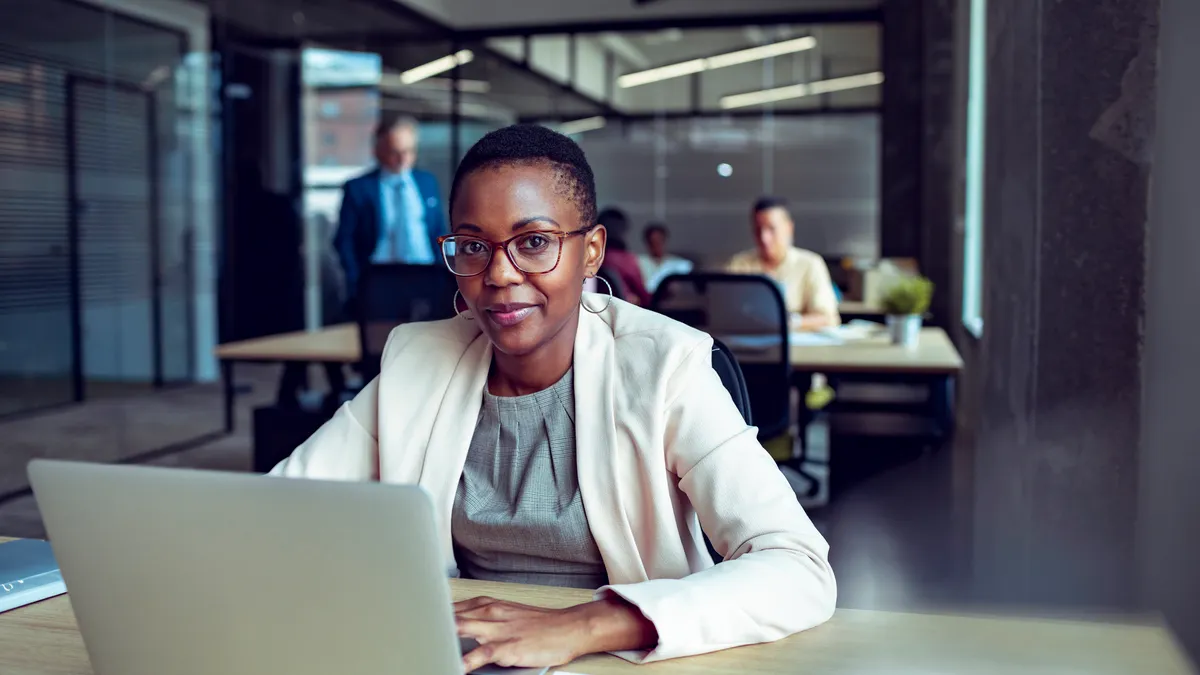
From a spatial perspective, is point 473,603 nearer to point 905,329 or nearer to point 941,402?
point 941,402

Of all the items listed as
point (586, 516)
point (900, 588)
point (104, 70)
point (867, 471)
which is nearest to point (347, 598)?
point (586, 516)

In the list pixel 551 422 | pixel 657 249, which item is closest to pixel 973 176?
pixel 657 249

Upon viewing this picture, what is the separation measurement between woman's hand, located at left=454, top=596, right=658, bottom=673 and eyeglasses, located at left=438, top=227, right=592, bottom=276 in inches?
16.9

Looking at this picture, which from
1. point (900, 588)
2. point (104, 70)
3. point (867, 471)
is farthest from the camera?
point (104, 70)

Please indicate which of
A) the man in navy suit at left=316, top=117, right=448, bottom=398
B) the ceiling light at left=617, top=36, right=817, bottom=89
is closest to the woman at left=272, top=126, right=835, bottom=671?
the man in navy suit at left=316, top=117, right=448, bottom=398

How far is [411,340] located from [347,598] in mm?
700

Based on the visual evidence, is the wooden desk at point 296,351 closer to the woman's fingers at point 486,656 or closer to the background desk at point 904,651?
the background desk at point 904,651

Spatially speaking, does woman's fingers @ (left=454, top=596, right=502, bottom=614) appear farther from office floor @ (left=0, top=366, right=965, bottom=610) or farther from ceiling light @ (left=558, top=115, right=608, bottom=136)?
ceiling light @ (left=558, top=115, right=608, bottom=136)

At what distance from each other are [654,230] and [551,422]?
7.33 m

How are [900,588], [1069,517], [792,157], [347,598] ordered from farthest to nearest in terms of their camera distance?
[792,157]
[900,588]
[1069,517]
[347,598]

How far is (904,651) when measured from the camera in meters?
1.00

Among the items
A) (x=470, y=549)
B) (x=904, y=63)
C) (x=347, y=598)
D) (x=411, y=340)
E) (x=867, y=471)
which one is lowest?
(x=867, y=471)

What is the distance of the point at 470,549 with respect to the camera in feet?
4.44

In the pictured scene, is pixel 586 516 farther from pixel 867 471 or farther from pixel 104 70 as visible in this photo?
pixel 104 70
